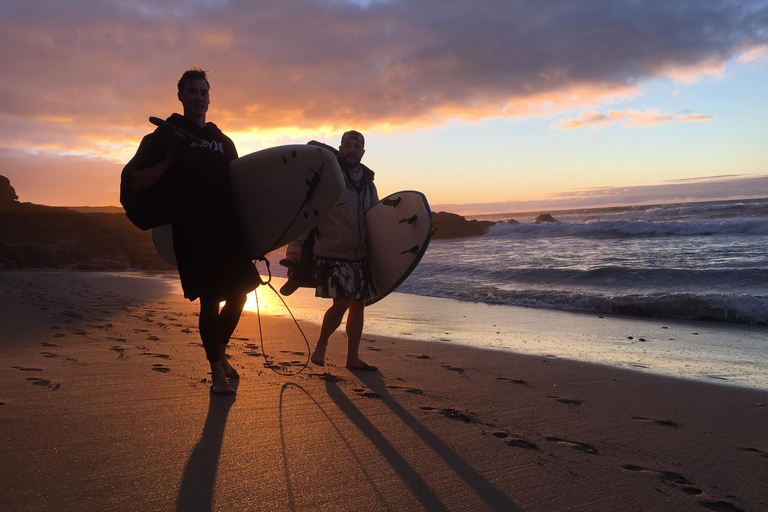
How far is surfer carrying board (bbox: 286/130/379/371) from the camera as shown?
379 cm

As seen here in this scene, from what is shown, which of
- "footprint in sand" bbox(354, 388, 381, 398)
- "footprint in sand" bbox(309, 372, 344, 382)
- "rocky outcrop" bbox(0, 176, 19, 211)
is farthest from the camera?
"rocky outcrop" bbox(0, 176, 19, 211)

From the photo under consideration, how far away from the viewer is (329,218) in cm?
386

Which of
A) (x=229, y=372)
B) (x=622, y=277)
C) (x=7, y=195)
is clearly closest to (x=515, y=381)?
(x=229, y=372)

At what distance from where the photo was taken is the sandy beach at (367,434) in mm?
1821

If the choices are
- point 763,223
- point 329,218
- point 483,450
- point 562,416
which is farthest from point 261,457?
point 763,223

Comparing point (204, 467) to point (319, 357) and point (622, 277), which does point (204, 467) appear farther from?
point (622, 277)

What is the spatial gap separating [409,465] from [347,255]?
1.96 meters

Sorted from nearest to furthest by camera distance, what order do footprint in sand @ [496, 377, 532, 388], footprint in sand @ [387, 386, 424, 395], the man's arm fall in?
1. the man's arm
2. footprint in sand @ [387, 386, 424, 395]
3. footprint in sand @ [496, 377, 532, 388]

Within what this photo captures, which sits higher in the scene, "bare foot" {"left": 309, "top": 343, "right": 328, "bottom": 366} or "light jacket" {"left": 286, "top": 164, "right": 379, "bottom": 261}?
"light jacket" {"left": 286, "top": 164, "right": 379, "bottom": 261}

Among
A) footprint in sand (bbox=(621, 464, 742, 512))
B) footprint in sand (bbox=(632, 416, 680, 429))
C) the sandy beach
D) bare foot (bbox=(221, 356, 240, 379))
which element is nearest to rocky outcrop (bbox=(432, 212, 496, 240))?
the sandy beach

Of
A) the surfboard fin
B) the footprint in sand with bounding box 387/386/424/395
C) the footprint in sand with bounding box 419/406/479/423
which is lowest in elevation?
the footprint in sand with bounding box 387/386/424/395

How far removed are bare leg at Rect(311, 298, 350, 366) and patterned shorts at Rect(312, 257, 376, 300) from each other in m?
0.08

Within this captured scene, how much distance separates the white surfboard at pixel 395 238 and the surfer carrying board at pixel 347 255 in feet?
0.37

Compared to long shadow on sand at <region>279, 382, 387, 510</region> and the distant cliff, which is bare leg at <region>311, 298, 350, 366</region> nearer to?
long shadow on sand at <region>279, 382, 387, 510</region>
